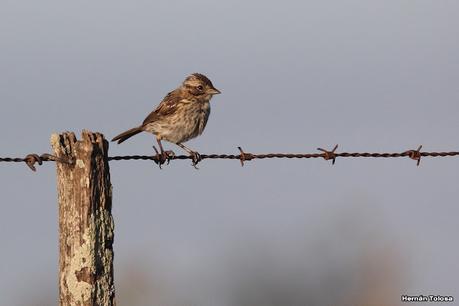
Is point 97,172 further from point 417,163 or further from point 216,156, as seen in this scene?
point 417,163

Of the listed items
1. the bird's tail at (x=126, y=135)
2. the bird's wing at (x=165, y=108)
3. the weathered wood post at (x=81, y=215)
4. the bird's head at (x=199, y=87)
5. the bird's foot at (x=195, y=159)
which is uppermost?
the bird's head at (x=199, y=87)

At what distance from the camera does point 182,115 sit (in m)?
10.4

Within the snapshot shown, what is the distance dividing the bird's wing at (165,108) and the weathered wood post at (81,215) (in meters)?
5.82

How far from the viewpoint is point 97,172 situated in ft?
15.4

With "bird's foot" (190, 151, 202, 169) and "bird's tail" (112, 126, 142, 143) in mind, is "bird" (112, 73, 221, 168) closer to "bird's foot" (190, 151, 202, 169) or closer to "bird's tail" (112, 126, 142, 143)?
"bird's tail" (112, 126, 142, 143)

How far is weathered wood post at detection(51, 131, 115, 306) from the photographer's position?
4.64m

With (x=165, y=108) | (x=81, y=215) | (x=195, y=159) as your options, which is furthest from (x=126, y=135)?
(x=81, y=215)

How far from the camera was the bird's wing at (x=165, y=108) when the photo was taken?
10.5 m

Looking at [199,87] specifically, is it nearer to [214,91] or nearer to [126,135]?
[214,91]

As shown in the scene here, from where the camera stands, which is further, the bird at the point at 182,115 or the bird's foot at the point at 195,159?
the bird at the point at 182,115

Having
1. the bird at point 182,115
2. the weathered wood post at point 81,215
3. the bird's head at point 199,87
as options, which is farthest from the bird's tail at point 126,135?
the weathered wood post at point 81,215

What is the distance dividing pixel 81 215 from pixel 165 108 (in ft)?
19.8

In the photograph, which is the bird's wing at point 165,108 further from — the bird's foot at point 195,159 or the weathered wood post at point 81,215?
the weathered wood post at point 81,215

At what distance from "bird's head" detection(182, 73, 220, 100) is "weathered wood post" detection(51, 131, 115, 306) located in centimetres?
602
